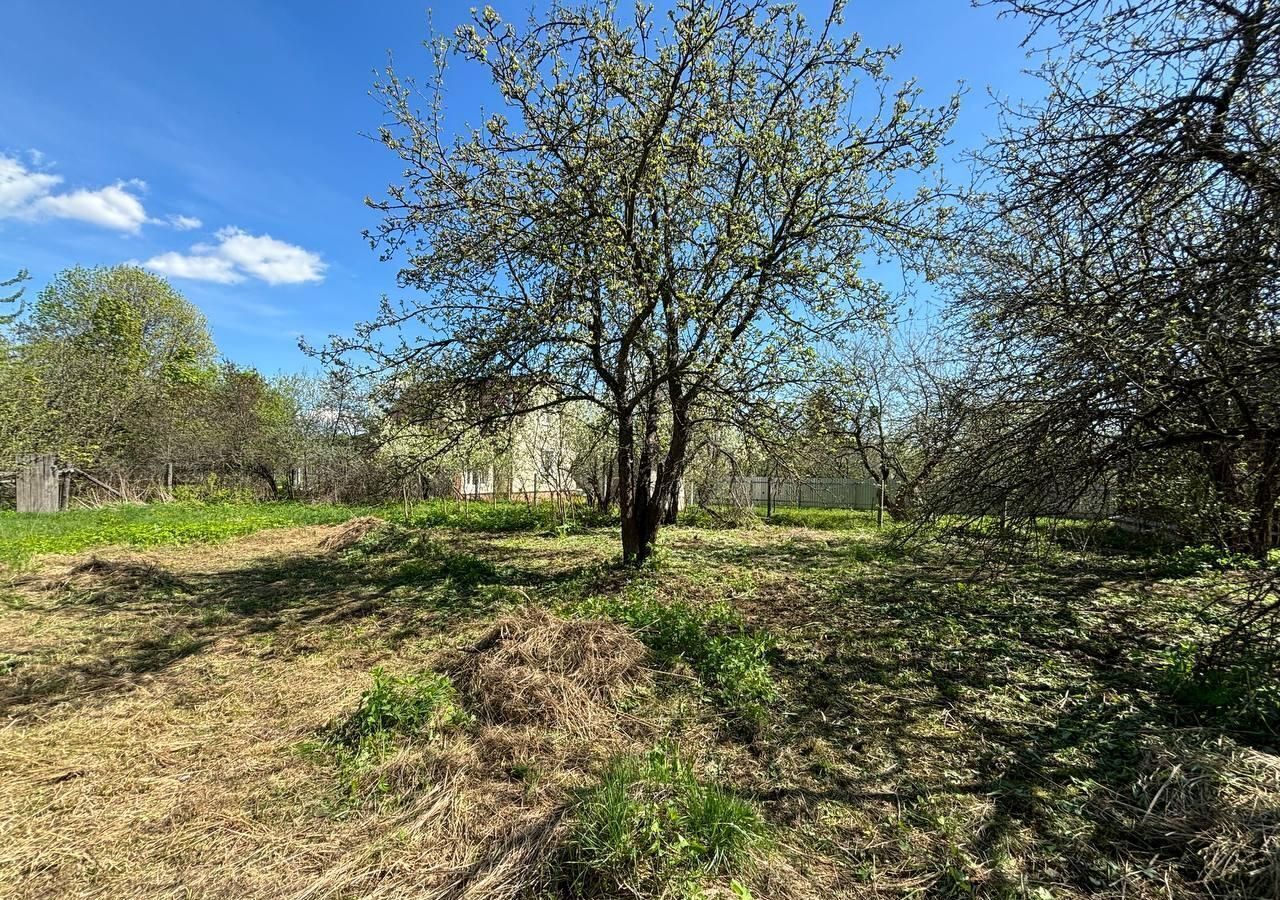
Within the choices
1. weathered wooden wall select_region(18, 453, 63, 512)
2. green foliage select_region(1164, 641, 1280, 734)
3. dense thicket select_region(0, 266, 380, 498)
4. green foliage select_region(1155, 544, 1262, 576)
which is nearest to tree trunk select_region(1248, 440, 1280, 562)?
green foliage select_region(1155, 544, 1262, 576)

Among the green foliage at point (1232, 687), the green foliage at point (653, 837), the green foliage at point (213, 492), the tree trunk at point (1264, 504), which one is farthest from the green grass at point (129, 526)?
the tree trunk at point (1264, 504)

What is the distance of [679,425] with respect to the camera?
7.35 m

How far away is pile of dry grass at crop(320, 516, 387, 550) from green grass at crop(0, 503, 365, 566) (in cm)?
236

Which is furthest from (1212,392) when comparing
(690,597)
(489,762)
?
(489,762)

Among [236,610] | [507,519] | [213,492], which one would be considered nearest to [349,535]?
[507,519]

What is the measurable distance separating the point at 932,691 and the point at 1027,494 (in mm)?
1596

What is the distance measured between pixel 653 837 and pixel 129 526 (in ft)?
50.5

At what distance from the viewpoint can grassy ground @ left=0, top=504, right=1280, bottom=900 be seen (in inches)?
88.1

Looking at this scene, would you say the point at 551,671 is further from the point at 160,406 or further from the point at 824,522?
the point at 160,406

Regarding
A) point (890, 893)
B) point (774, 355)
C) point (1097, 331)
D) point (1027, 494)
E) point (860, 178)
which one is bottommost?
point (890, 893)

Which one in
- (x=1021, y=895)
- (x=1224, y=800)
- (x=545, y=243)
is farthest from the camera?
(x=545, y=243)

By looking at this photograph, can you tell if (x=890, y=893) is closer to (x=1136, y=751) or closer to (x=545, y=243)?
(x=1136, y=751)

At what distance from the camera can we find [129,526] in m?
12.6

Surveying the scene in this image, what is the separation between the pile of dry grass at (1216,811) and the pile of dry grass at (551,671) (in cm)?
270
